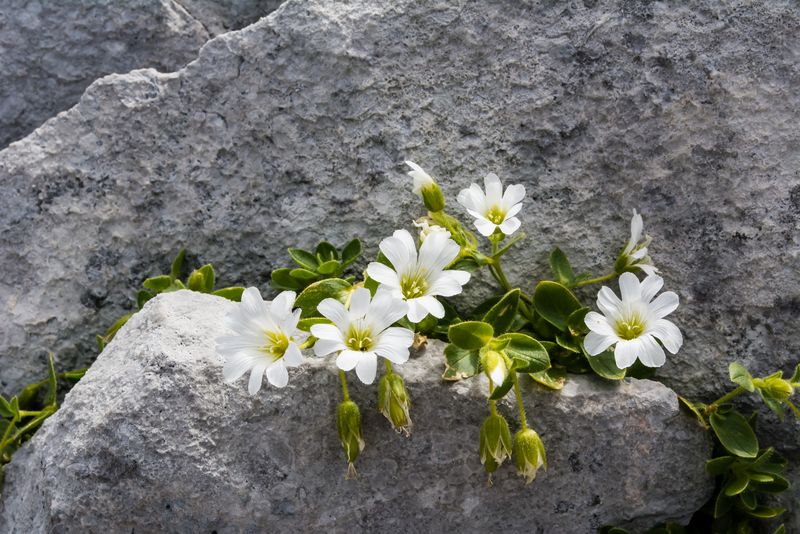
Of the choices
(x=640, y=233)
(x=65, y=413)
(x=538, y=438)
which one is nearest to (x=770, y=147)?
(x=640, y=233)

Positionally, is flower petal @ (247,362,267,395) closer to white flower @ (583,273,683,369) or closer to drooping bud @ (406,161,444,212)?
drooping bud @ (406,161,444,212)

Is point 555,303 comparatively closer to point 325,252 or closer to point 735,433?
point 735,433

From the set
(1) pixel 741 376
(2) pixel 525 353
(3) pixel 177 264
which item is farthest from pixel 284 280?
(1) pixel 741 376

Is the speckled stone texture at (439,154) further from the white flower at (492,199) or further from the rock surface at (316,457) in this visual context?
the rock surface at (316,457)

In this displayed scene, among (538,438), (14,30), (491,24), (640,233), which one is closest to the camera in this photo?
(538,438)

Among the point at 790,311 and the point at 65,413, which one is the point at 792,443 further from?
the point at 65,413

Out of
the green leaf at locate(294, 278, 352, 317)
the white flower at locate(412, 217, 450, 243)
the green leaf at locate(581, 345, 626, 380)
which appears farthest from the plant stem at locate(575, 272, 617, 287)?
the green leaf at locate(294, 278, 352, 317)
